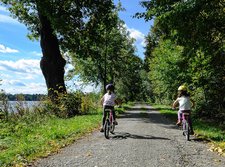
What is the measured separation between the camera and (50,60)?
2809cm

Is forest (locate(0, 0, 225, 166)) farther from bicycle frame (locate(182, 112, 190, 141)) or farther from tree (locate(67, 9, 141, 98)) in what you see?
tree (locate(67, 9, 141, 98))

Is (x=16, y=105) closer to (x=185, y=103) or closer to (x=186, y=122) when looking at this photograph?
(x=185, y=103)

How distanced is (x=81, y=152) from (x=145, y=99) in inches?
4072

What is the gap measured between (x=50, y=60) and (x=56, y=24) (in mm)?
3355

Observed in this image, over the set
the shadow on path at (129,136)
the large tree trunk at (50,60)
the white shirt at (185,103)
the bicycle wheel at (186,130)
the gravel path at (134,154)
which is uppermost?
the large tree trunk at (50,60)

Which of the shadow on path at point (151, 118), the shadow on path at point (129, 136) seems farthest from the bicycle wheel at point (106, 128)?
the shadow on path at point (151, 118)

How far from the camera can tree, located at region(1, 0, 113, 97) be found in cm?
2625

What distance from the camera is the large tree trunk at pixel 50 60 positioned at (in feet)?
92.2

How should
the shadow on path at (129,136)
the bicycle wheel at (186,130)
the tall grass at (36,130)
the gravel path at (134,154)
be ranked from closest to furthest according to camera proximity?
the gravel path at (134,154) → the tall grass at (36,130) → the bicycle wheel at (186,130) → the shadow on path at (129,136)

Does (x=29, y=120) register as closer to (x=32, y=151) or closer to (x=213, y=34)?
(x=32, y=151)

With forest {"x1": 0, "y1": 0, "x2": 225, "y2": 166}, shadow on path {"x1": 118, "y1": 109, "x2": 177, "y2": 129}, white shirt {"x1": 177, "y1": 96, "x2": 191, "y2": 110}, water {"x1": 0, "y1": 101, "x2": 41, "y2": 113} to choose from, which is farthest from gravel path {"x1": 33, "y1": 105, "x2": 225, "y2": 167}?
shadow on path {"x1": 118, "y1": 109, "x2": 177, "y2": 129}

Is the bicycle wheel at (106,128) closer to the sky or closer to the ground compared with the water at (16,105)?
closer to the ground

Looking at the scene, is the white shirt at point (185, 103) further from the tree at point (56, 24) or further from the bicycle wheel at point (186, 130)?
the tree at point (56, 24)

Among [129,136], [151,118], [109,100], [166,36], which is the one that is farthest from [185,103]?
[151,118]
